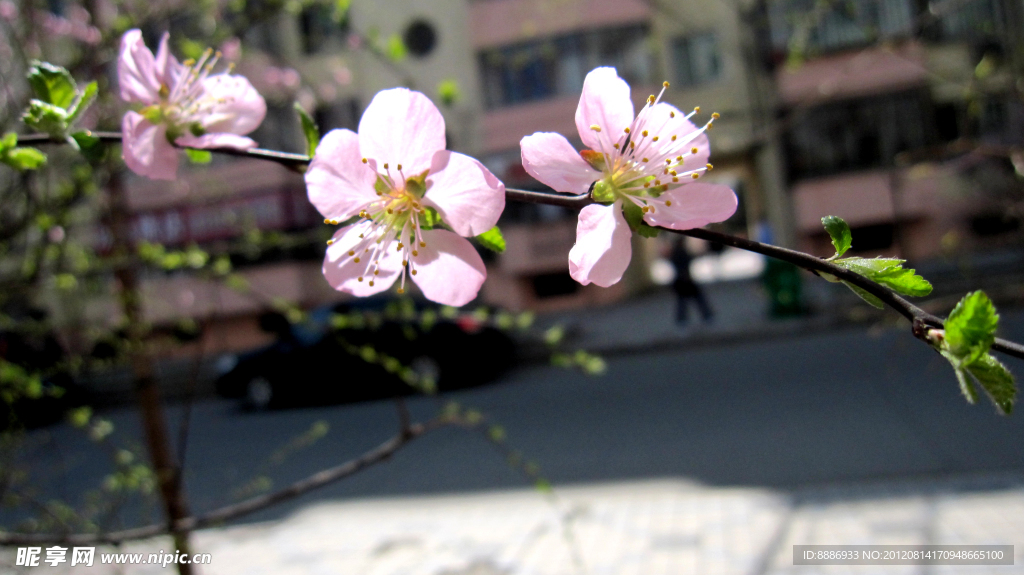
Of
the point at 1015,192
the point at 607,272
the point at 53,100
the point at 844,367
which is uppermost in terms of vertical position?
the point at 53,100

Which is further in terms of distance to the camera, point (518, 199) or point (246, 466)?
point (246, 466)

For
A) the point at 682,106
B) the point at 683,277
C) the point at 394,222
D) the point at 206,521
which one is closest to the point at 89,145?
the point at 394,222

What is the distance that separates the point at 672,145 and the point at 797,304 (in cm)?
1042

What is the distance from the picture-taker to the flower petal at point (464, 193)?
0.63 meters

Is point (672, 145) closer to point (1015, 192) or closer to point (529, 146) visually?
point (529, 146)

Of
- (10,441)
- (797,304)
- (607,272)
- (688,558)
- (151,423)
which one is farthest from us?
(797,304)

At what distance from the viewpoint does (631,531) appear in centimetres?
406

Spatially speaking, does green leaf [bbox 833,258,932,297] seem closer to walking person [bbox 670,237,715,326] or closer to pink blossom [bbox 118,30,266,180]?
pink blossom [bbox 118,30,266,180]

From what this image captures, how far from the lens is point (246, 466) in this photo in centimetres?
685

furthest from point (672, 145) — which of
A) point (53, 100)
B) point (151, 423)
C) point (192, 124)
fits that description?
point (151, 423)

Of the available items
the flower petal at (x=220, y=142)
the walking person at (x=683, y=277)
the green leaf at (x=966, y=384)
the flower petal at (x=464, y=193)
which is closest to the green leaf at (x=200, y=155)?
the flower petal at (x=220, y=142)

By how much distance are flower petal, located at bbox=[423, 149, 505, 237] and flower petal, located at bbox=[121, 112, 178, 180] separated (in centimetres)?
Answer: 34

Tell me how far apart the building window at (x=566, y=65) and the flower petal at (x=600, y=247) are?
46.2 feet

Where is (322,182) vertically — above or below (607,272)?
above
